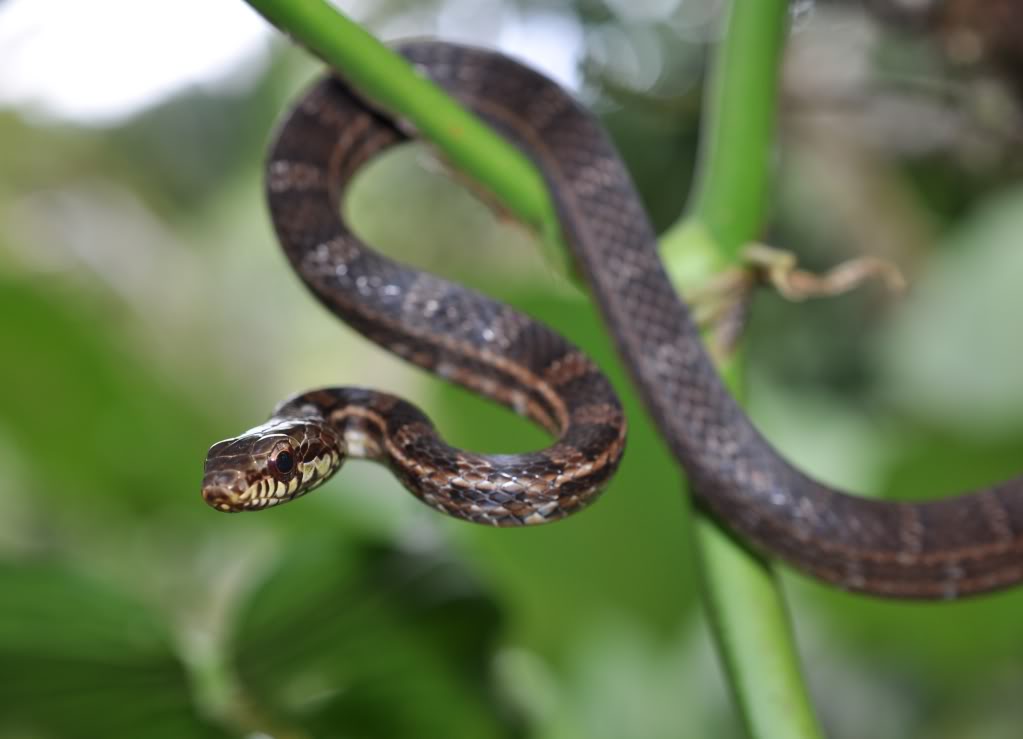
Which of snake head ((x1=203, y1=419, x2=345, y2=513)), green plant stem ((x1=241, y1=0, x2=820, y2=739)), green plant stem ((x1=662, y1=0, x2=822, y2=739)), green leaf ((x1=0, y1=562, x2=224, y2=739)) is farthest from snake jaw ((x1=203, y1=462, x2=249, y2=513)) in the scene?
green plant stem ((x1=662, y1=0, x2=822, y2=739))

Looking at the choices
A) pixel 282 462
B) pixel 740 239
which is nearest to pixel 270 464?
pixel 282 462

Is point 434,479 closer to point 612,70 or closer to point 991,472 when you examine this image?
point 991,472

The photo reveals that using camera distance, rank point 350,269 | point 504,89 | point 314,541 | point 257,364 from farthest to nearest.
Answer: point 257,364 < point 504,89 < point 350,269 < point 314,541

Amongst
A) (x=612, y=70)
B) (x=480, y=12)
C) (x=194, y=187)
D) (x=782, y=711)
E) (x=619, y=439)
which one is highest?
(x=194, y=187)

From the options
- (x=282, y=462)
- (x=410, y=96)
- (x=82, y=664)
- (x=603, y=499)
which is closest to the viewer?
(x=410, y=96)

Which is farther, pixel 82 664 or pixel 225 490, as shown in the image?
pixel 82 664

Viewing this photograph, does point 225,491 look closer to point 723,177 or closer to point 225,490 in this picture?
point 225,490

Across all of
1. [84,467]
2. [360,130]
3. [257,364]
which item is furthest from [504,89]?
[257,364]

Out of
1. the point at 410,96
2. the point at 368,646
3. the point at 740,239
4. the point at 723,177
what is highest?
the point at 410,96
